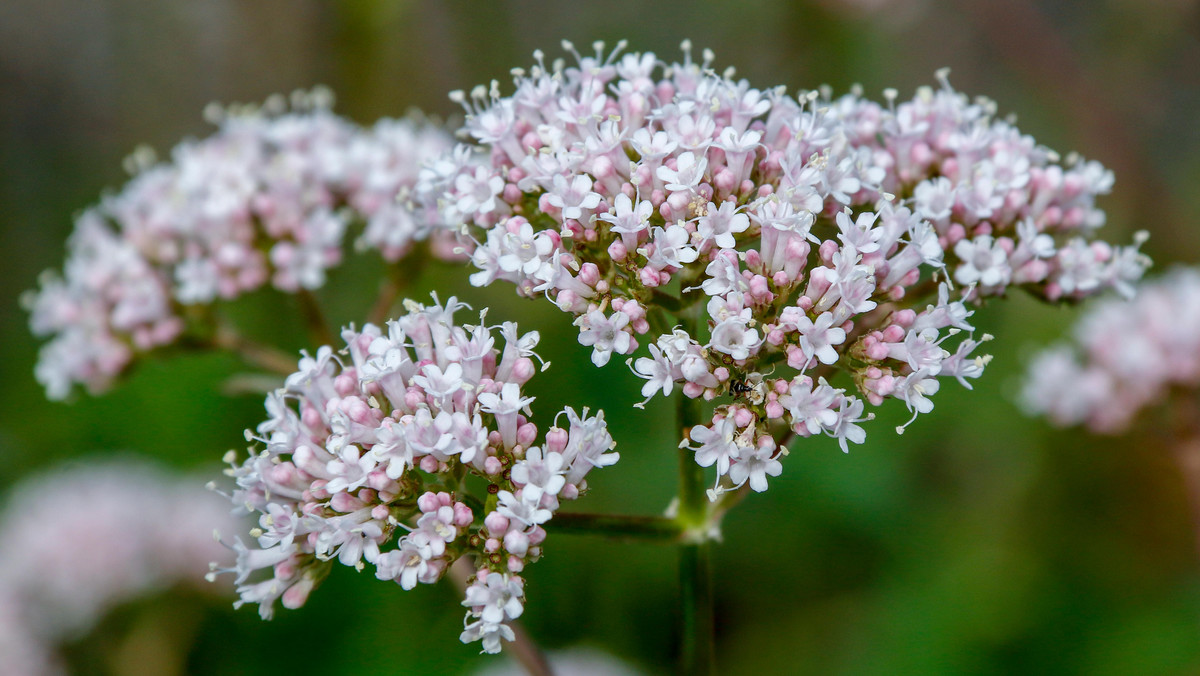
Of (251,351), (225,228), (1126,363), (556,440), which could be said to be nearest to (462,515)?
(556,440)

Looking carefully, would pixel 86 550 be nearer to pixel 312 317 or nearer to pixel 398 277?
pixel 312 317

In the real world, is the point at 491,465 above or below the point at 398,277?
below

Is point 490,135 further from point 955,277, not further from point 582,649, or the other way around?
point 582,649

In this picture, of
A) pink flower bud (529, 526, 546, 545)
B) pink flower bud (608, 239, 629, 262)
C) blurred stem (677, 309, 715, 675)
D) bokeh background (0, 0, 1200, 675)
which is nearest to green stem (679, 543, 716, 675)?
blurred stem (677, 309, 715, 675)

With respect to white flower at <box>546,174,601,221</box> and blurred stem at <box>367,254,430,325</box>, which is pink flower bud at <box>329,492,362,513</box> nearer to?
white flower at <box>546,174,601,221</box>

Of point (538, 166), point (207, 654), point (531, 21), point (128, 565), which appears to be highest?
point (531, 21)

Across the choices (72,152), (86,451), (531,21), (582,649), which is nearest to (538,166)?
(582,649)
